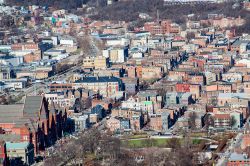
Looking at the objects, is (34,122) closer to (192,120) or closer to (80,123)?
→ (80,123)

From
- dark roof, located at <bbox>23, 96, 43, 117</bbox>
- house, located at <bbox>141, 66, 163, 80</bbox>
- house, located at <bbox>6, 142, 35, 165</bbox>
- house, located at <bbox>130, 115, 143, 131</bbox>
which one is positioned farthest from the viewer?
house, located at <bbox>141, 66, 163, 80</bbox>

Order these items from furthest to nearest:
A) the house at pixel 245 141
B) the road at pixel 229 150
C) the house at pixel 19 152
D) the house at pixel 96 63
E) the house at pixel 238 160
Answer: the house at pixel 96 63
the house at pixel 245 141
the house at pixel 19 152
the road at pixel 229 150
the house at pixel 238 160

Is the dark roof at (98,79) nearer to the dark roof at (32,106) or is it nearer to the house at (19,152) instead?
the dark roof at (32,106)

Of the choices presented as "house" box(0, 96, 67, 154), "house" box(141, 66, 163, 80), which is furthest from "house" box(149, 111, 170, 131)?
"house" box(141, 66, 163, 80)

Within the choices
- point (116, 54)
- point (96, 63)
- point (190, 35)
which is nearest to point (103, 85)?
point (96, 63)

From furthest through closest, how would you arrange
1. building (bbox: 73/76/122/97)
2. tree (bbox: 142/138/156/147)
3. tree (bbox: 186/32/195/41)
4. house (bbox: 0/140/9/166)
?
tree (bbox: 186/32/195/41)
building (bbox: 73/76/122/97)
tree (bbox: 142/138/156/147)
house (bbox: 0/140/9/166)

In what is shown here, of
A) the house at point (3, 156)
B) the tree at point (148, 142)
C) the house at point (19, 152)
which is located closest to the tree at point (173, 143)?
the tree at point (148, 142)

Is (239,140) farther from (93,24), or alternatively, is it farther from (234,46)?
(93,24)

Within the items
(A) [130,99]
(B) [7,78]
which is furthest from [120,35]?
(A) [130,99]

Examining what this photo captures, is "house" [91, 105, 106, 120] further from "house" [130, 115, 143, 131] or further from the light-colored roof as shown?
the light-colored roof

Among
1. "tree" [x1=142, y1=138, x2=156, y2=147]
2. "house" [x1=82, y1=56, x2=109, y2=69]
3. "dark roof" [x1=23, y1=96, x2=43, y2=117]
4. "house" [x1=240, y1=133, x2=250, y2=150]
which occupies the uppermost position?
"dark roof" [x1=23, y1=96, x2=43, y2=117]
